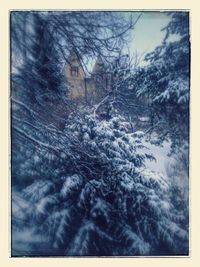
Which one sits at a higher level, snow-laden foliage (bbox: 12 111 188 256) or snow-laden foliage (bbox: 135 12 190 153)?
snow-laden foliage (bbox: 135 12 190 153)

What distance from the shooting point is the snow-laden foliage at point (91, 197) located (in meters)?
3.30

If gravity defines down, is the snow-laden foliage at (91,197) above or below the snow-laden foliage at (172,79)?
below

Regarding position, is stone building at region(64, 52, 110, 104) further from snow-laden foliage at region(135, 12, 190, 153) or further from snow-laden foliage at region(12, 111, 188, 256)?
snow-laden foliage at region(135, 12, 190, 153)

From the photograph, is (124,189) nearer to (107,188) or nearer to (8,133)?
(107,188)

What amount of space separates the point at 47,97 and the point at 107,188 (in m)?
0.99

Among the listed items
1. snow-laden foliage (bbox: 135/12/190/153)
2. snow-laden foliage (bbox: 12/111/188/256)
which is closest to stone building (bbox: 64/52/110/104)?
snow-laden foliage (bbox: 12/111/188/256)

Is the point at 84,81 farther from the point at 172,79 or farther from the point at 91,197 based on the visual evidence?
the point at 91,197

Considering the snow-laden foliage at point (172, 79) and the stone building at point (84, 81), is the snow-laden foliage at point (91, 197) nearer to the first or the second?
the stone building at point (84, 81)

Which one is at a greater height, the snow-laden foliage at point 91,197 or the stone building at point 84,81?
the stone building at point 84,81

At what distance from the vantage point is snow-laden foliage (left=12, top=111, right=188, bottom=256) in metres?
3.30

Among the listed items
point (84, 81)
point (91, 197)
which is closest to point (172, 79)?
point (84, 81)

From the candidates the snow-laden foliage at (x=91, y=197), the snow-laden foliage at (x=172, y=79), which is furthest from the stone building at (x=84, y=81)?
the snow-laden foliage at (x=172, y=79)

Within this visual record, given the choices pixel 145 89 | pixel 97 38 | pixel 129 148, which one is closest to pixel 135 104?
pixel 145 89

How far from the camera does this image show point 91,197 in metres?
3.33
